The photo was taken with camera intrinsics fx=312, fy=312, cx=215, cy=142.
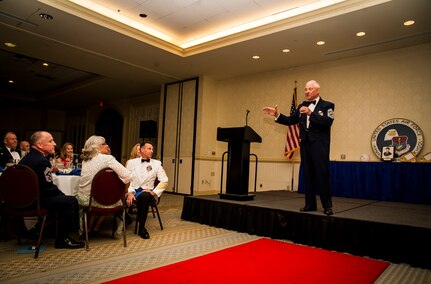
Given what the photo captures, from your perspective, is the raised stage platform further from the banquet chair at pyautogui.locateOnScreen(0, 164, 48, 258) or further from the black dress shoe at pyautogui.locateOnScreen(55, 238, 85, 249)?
the banquet chair at pyautogui.locateOnScreen(0, 164, 48, 258)

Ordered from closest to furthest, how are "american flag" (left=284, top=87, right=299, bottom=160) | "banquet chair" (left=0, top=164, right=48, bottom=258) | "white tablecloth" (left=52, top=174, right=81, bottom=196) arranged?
"banquet chair" (left=0, top=164, right=48, bottom=258)
"white tablecloth" (left=52, top=174, right=81, bottom=196)
"american flag" (left=284, top=87, right=299, bottom=160)

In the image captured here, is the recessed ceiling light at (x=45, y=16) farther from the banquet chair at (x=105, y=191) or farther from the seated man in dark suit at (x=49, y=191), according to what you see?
the banquet chair at (x=105, y=191)

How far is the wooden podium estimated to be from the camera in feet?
15.1

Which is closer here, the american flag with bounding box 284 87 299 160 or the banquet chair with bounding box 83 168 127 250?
the banquet chair with bounding box 83 168 127 250

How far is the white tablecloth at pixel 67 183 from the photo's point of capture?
338 cm

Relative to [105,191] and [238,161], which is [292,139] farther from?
[105,191]

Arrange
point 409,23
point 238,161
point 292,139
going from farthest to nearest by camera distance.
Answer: point 292,139
point 409,23
point 238,161

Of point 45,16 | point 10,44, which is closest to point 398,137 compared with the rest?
point 45,16

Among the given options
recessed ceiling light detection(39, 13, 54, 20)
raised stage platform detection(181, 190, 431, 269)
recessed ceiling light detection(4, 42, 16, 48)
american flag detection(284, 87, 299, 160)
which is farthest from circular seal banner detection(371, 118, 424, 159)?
recessed ceiling light detection(4, 42, 16, 48)

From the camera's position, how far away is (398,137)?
18.9 feet

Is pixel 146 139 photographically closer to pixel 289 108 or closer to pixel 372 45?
pixel 289 108

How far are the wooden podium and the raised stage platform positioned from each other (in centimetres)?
25

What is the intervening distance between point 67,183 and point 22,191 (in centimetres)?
68

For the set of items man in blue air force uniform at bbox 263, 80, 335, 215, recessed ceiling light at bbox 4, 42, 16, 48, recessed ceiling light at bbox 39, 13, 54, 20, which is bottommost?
man in blue air force uniform at bbox 263, 80, 335, 215
